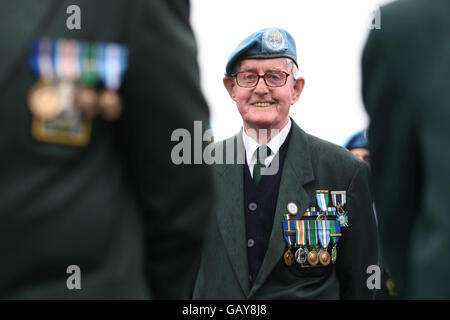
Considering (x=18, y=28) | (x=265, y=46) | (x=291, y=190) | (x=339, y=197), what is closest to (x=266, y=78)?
(x=265, y=46)

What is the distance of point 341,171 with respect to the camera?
3986mm

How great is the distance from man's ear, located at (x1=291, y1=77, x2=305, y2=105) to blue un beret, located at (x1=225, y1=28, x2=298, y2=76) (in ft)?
0.55

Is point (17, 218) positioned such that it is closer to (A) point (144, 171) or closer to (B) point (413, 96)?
(A) point (144, 171)

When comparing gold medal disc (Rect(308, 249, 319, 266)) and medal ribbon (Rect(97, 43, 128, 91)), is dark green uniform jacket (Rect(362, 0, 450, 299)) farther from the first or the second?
gold medal disc (Rect(308, 249, 319, 266))

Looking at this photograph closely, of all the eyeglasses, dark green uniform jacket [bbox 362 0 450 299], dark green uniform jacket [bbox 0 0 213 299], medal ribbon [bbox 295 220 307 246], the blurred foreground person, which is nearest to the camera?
dark green uniform jacket [bbox 0 0 213 299]

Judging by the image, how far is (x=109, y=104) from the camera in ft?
6.05

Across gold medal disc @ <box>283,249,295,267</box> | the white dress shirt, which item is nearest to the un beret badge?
the white dress shirt

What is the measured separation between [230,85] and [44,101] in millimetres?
2672

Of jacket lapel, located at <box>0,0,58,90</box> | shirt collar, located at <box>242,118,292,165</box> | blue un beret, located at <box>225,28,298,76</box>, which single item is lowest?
shirt collar, located at <box>242,118,292,165</box>

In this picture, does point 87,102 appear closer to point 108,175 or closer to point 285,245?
point 108,175

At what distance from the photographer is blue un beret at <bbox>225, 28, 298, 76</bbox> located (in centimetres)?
418
